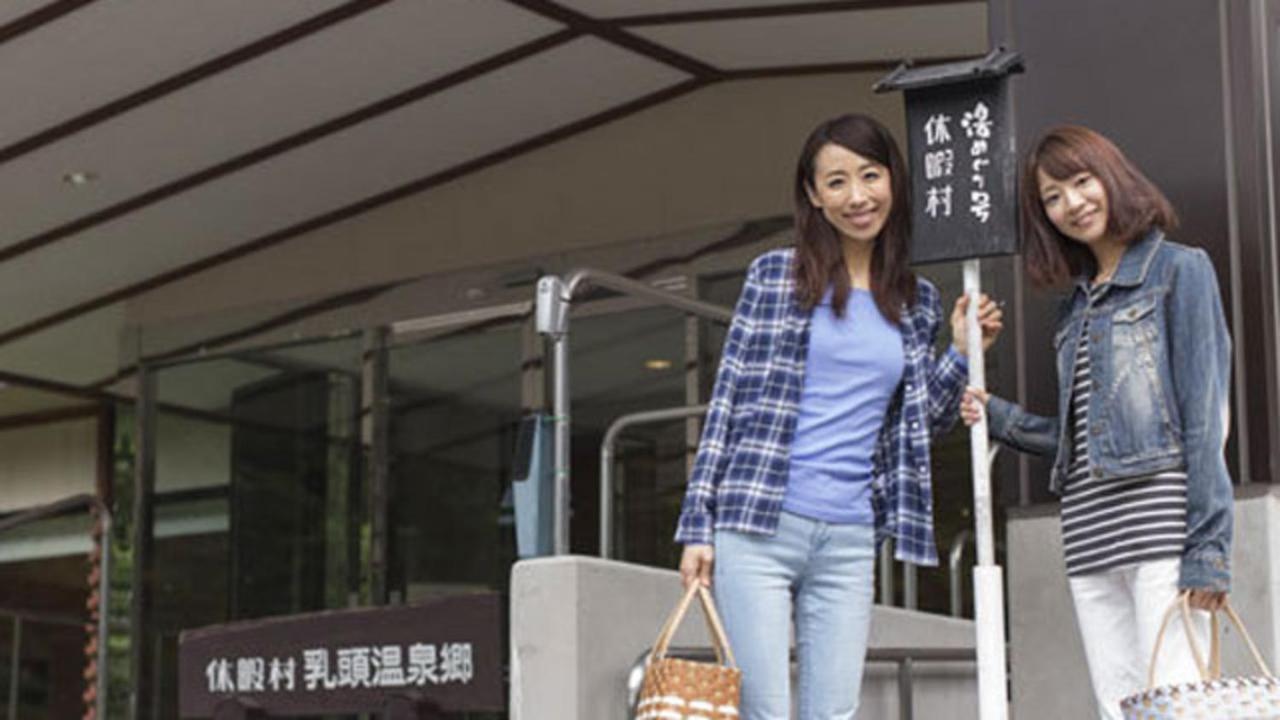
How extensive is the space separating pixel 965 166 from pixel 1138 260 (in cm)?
38

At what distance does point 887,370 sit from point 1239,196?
1053mm

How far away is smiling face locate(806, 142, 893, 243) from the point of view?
444 centimetres

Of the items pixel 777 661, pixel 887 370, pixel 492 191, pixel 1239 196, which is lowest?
pixel 777 661

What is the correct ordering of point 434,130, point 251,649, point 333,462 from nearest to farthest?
point 251,649 → point 434,130 → point 333,462

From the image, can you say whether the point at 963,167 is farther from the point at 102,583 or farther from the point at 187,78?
the point at 187,78

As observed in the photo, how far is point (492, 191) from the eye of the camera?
45.6 ft

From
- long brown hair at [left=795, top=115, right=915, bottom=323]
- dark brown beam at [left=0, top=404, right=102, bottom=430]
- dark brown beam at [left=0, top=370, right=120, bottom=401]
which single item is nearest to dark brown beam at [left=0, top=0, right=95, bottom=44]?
dark brown beam at [left=0, top=370, right=120, bottom=401]

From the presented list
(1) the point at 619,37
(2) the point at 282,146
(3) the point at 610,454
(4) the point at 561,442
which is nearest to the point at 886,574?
(3) the point at 610,454

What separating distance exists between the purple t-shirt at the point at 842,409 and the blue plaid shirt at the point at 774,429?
0.03m

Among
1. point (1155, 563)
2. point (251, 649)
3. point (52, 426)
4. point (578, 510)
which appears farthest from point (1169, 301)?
point (52, 426)

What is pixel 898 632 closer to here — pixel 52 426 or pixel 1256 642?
pixel 1256 642

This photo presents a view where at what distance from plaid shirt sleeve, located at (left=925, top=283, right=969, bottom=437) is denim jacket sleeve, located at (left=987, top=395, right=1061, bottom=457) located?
0.08 metres

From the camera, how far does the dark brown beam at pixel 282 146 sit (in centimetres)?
1216

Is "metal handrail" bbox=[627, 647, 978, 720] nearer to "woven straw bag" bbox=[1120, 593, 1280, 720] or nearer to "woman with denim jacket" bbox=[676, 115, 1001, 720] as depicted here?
"woman with denim jacket" bbox=[676, 115, 1001, 720]
